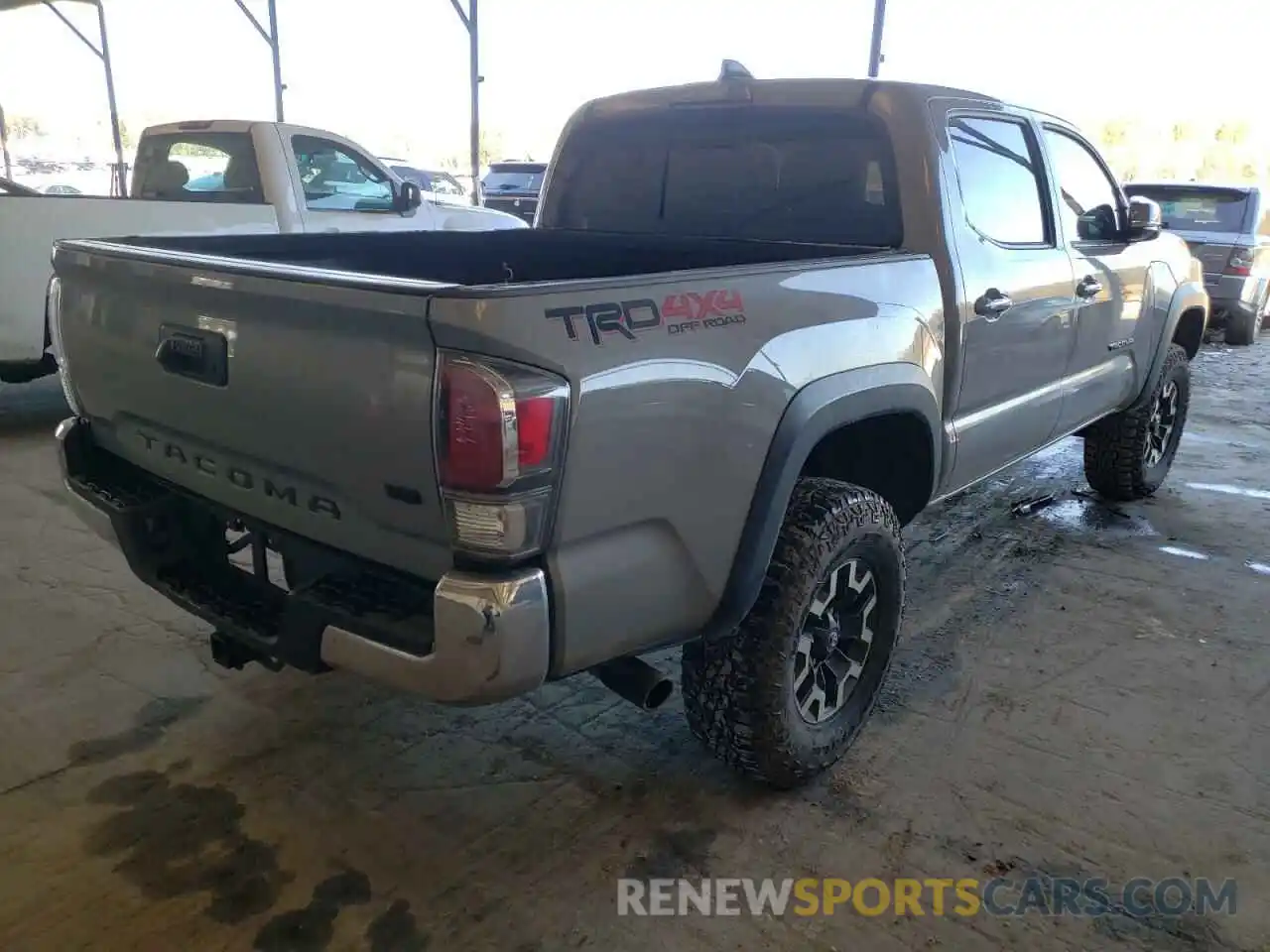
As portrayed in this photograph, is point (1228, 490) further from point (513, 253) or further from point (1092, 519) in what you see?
point (513, 253)

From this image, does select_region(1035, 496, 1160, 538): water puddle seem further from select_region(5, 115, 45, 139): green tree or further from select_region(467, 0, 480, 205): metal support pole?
select_region(5, 115, 45, 139): green tree

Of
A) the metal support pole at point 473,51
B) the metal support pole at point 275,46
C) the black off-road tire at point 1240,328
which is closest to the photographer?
the black off-road tire at point 1240,328

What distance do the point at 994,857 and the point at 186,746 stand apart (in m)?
2.20

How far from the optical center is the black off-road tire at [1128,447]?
4.87 metres

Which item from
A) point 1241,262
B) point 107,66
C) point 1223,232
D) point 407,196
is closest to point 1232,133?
point 1223,232

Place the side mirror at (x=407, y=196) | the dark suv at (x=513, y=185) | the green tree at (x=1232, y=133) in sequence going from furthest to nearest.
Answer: the green tree at (x=1232, y=133), the dark suv at (x=513, y=185), the side mirror at (x=407, y=196)

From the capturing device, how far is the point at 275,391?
6.44 feet

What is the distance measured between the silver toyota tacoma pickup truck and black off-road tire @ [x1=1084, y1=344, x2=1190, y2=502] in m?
1.18

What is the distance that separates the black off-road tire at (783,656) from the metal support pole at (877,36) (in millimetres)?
7557

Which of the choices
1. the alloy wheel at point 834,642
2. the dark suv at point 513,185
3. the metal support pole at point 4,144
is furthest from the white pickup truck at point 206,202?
the metal support pole at point 4,144

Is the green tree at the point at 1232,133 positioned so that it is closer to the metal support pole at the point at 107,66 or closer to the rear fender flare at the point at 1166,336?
the rear fender flare at the point at 1166,336

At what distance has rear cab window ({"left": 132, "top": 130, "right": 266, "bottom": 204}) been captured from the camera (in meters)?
6.75

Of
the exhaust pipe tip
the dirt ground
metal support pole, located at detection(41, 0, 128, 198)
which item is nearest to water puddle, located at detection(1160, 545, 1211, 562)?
the dirt ground

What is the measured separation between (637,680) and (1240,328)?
10362 mm
